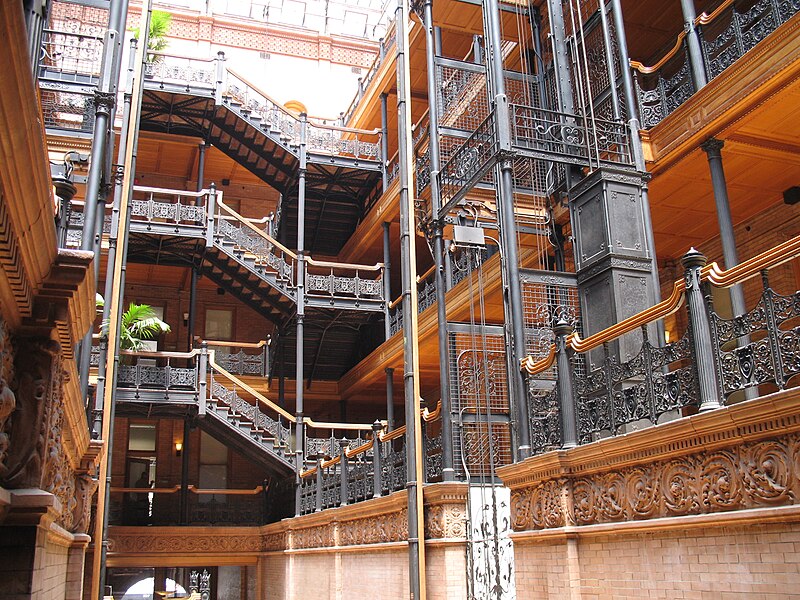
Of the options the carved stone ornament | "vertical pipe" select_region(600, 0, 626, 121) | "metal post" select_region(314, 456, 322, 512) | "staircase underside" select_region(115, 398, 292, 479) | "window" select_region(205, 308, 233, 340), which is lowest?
the carved stone ornament

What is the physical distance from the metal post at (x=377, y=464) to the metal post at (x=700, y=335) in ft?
30.7

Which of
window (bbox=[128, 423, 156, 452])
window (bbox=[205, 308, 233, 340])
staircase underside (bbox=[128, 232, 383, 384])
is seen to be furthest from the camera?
window (bbox=[205, 308, 233, 340])

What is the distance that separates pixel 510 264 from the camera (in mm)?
10844

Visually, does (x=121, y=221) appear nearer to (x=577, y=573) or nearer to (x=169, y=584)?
(x=577, y=573)

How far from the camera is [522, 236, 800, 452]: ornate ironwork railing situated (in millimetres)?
6055

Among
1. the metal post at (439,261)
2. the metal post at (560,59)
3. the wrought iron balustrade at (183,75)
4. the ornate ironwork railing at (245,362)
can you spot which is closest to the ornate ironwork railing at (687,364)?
the metal post at (439,261)

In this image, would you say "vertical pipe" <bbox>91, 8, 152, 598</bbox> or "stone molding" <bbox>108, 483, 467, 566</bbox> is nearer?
"stone molding" <bbox>108, 483, 467, 566</bbox>

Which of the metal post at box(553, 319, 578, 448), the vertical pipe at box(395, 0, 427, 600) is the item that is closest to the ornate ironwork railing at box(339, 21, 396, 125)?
the vertical pipe at box(395, 0, 427, 600)

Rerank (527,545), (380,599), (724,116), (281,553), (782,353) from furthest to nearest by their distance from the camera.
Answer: (281,553) → (380,599) → (724,116) → (527,545) → (782,353)

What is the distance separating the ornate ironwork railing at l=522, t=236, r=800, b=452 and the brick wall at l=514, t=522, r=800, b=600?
1031 millimetres

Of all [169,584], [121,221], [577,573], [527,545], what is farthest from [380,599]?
[169,584]

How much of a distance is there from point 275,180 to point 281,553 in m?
12.1

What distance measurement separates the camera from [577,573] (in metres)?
8.01

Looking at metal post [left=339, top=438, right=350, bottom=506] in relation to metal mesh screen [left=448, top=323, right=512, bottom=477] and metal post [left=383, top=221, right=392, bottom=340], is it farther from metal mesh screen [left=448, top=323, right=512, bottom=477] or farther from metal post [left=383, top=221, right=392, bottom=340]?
metal post [left=383, top=221, right=392, bottom=340]
